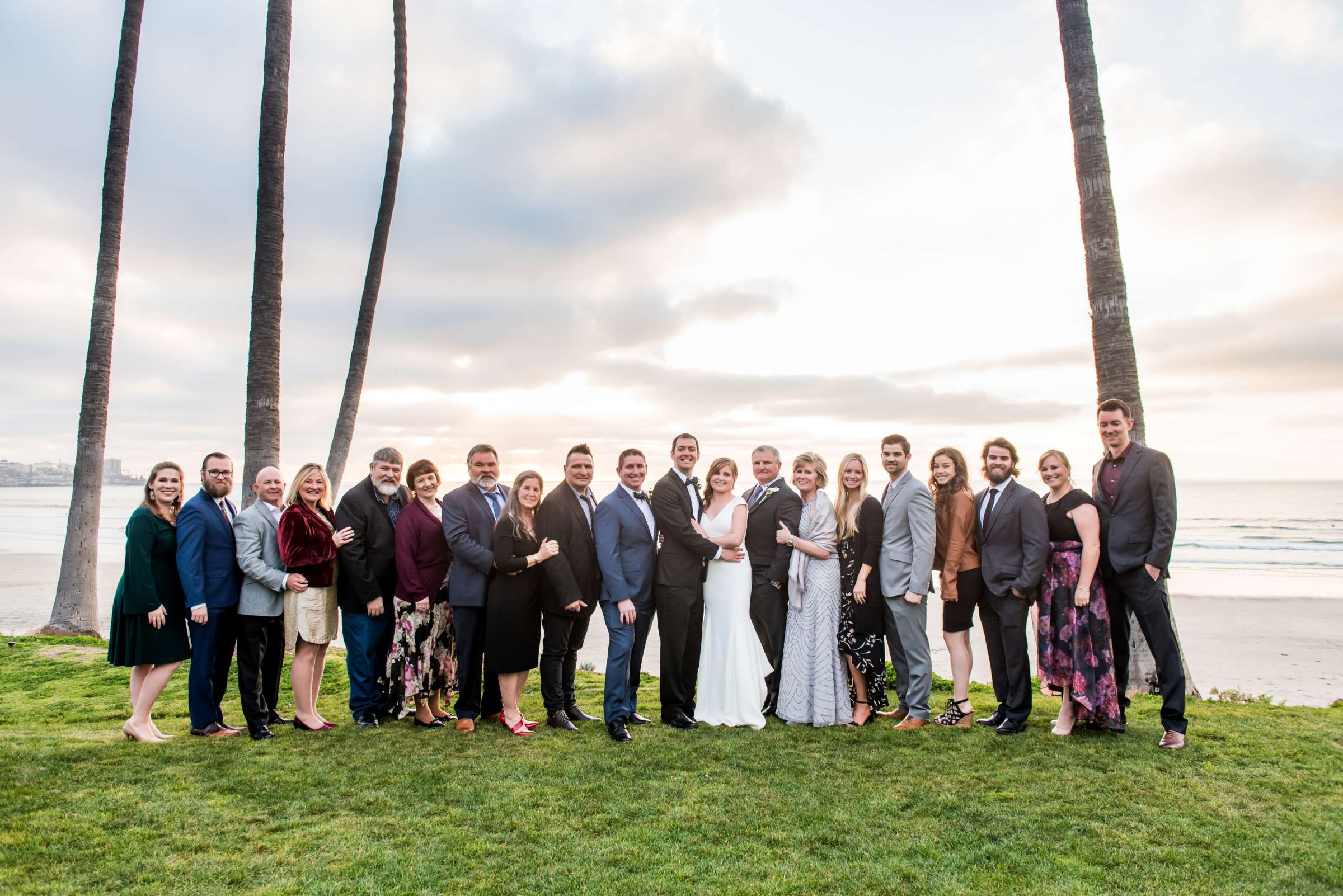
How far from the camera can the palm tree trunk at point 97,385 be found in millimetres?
10594

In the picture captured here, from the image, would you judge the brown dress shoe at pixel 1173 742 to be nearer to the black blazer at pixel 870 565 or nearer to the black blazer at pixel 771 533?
the black blazer at pixel 870 565

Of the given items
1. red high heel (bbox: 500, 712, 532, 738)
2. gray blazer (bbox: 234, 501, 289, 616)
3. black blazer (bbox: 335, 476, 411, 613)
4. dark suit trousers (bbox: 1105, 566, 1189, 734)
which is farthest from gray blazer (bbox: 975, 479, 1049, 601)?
gray blazer (bbox: 234, 501, 289, 616)

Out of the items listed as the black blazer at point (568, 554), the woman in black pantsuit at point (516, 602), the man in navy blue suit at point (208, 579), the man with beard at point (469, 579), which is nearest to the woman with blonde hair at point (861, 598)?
the black blazer at point (568, 554)

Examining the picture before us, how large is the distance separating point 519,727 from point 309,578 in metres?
1.85

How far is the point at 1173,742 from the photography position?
5125mm

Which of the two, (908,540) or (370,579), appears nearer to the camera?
(370,579)

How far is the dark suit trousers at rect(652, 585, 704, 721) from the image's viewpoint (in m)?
6.02

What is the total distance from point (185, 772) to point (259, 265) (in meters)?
5.87

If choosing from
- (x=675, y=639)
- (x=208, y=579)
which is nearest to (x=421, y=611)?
(x=208, y=579)

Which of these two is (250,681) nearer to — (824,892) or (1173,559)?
(824,892)

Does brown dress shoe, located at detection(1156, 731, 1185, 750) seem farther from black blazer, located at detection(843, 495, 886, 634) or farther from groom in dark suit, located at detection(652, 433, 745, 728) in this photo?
groom in dark suit, located at detection(652, 433, 745, 728)

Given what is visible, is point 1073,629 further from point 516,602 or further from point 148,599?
point 148,599

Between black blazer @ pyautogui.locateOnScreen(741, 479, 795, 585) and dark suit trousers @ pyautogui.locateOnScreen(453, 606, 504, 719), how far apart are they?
2161 millimetres

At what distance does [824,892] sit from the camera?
3.23 metres
